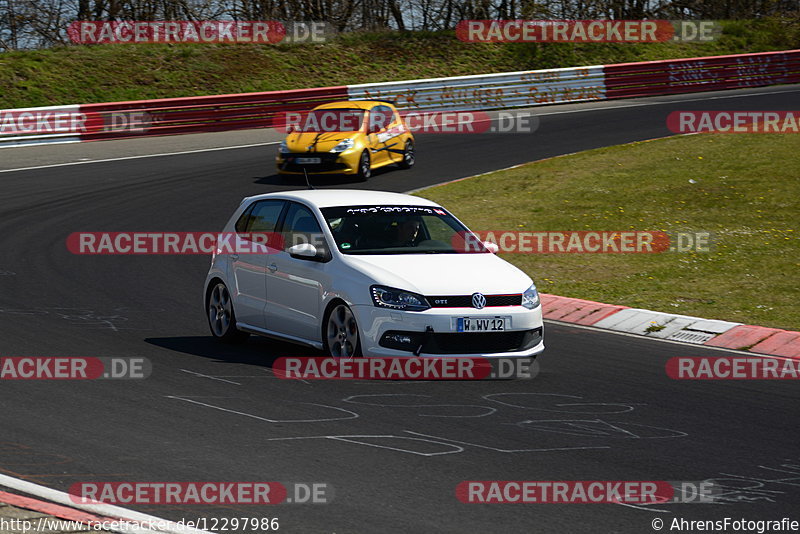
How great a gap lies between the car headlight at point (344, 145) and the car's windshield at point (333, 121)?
0.66 metres

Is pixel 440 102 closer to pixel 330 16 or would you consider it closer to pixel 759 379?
pixel 330 16

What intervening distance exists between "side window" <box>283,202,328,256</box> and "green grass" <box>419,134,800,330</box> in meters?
4.39

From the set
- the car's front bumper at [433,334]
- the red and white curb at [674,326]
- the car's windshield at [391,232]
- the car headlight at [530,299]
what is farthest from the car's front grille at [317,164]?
the car's front bumper at [433,334]

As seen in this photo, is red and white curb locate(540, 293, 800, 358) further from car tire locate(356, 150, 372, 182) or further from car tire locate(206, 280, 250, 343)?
car tire locate(356, 150, 372, 182)

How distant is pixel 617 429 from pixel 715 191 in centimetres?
1374

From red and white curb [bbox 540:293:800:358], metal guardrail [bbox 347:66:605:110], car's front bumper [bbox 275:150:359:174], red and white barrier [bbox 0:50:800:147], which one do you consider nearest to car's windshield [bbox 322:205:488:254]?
red and white curb [bbox 540:293:800:358]

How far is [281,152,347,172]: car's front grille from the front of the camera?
23734mm

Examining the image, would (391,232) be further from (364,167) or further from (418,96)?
(418,96)

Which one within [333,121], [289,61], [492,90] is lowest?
[333,121]

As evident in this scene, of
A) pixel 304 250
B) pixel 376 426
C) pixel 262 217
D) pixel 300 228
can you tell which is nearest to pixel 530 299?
pixel 304 250

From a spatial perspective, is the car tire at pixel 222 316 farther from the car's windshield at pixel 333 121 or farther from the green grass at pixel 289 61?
the green grass at pixel 289 61

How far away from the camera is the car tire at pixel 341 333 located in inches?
376

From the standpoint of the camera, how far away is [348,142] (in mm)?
24031

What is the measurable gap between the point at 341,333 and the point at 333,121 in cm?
1567
